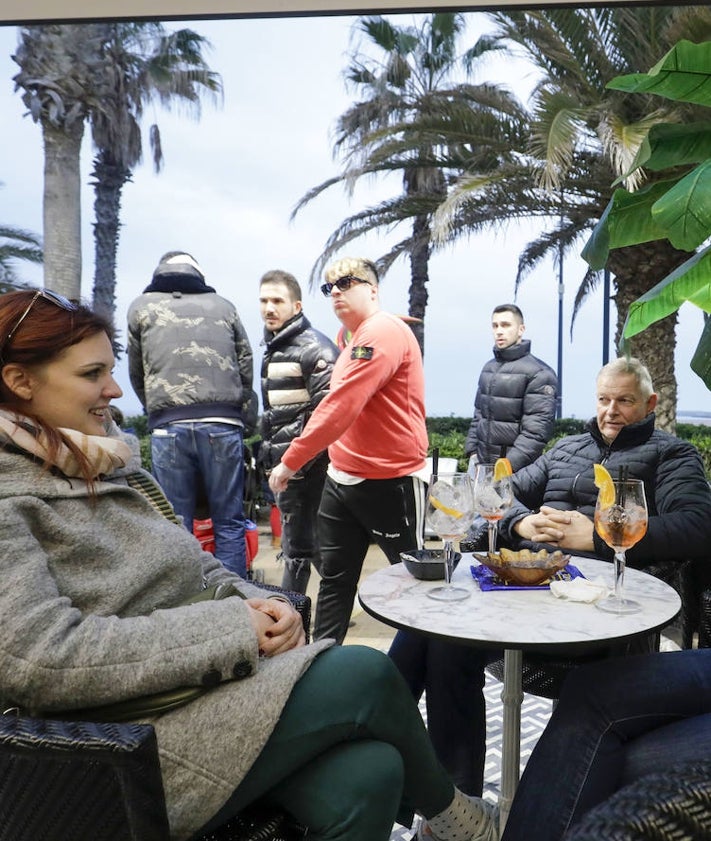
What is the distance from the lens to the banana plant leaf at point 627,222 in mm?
2088

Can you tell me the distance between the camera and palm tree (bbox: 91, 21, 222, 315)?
31.6 ft

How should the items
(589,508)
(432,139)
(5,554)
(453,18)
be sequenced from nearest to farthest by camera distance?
(5,554) → (589,508) → (432,139) → (453,18)

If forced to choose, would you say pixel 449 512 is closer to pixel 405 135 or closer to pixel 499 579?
pixel 499 579

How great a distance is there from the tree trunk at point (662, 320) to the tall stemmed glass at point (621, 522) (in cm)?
501

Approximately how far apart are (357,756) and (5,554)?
0.64 m

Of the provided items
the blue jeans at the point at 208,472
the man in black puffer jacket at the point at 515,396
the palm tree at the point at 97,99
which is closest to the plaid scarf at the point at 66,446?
the blue jeans at the point at 208,472

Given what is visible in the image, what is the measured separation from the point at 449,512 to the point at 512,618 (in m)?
0.28

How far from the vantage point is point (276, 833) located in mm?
1194

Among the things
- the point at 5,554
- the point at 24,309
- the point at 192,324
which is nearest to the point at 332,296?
the point at 192,324

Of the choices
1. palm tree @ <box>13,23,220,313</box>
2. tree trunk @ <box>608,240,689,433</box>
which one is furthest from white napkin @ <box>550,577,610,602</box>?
palm tree @ <box>13,23,220,313</box>

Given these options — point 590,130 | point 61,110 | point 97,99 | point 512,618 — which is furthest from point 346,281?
point 97,99

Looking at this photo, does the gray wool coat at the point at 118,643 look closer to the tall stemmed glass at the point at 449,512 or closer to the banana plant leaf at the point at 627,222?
the tall stemmed glass at the point at 449,512

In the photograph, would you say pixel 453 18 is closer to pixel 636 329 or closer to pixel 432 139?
pixel 432 139

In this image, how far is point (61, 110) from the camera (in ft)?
29.2
